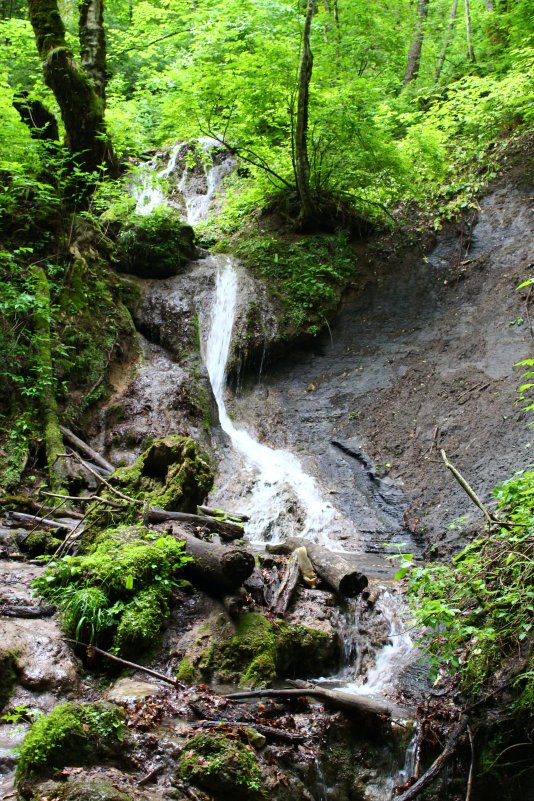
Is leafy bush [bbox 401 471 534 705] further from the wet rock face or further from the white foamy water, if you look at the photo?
the wet rock face

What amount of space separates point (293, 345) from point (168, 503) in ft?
23.1

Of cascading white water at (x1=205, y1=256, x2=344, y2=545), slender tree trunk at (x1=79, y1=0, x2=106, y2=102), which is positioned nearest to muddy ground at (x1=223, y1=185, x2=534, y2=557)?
cascading white water at (x1=205, y1=256, x2=344, y2=545)

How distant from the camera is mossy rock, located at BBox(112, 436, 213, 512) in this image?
21.7 ft

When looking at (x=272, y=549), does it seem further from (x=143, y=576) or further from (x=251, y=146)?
(x=251, y=146)

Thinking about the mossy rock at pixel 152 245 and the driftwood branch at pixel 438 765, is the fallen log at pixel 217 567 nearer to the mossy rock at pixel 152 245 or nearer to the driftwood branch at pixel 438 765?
the driftwood branch at pixel 438 765

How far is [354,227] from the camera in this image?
14.2 m

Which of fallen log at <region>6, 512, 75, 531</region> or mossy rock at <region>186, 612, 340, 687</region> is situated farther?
fallen log at <region>6, 512, 75, 531</region>

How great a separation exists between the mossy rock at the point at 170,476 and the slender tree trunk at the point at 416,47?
1634 cm

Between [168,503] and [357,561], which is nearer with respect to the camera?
[168,503]

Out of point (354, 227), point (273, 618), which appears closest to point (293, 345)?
point (354, 227)

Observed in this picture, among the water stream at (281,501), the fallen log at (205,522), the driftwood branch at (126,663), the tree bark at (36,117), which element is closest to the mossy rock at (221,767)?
the driftwood branch at (126,663)

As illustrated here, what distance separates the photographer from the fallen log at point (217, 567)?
5.03 meters

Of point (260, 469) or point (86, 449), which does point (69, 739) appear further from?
point (260, 469)

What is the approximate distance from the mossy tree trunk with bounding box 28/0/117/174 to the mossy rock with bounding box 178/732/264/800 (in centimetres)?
968
